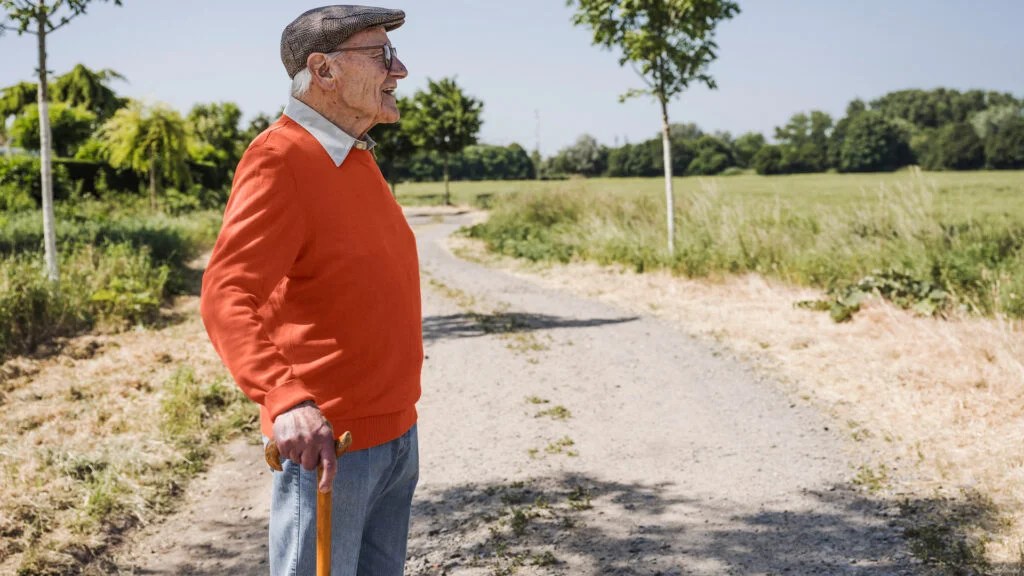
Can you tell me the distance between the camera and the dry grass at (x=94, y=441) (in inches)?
153

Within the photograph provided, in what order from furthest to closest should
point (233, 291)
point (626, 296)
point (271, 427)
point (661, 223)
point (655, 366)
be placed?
1. point (661, 223)
2. point (626, 296)
3. point (655, 366)
4. point (271, 427)
5. point (233, 291)

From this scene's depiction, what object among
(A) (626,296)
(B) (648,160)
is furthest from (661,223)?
(B) (648,160)

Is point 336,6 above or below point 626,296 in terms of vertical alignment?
above

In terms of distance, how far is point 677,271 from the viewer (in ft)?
39.6

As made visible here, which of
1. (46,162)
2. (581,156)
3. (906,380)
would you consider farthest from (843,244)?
(581,156)

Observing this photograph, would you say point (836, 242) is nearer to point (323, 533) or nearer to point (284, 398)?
point (323, 533)

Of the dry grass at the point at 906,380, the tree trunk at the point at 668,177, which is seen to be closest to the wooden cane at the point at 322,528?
the dry grass at the point at 906,380

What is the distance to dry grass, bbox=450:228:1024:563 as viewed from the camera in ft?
14.7

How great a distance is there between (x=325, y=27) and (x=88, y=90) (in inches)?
1709

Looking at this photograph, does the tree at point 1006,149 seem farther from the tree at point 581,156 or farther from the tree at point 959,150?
the tree at point 581,156

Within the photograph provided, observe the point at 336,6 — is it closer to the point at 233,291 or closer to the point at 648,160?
the point at 233,291

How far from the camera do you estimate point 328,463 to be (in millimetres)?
1640

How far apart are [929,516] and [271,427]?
3.44 meters

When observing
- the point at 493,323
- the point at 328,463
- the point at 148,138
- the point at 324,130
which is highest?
the point at 148,138
